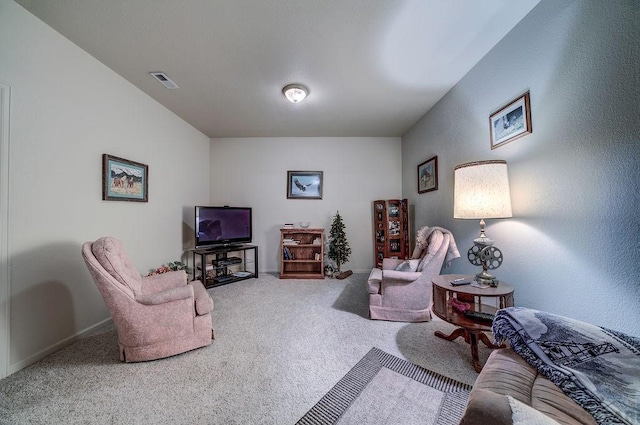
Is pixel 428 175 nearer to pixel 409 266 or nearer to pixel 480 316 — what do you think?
pixel 409 266

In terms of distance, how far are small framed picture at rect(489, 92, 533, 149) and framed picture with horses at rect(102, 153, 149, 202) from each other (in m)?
3.92

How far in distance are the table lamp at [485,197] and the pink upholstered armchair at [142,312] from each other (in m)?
2.37

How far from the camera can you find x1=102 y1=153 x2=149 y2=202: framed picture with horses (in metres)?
Result: 2.36

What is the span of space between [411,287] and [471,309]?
55 centimetres

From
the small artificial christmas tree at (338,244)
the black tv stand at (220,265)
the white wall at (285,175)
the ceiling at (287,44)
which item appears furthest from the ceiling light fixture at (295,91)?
the black tv stand at (220,265)

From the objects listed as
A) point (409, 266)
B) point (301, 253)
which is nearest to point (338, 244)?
point (301, 253)

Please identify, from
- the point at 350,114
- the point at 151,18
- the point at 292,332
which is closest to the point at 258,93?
the point at 151,18

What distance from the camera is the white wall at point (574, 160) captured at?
120cm

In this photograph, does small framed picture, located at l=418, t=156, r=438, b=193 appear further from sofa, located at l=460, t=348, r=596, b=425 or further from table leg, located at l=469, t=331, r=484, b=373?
sofa, located at l=460, t=348, r=596, b=425

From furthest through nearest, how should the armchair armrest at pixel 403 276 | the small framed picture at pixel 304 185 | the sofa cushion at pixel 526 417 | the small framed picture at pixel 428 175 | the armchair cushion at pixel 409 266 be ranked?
1. the small framed picture at pixel 304 185
2. the small framed picture at pixel 428 175
3. the armchair cushion at pixel 409 266
4. the armchair armrest at pixel 403 276
5. the sofa cushion at pixel 526 417

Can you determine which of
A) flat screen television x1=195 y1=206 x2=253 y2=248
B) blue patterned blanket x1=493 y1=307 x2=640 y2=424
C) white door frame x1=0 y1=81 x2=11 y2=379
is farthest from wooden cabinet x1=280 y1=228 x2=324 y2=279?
blue patterned blanket x1=493 y1=307 x2=640 y2=424

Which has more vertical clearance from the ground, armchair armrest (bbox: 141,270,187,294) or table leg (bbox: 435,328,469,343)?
armchair armrest (bbox: 141,270,187,294)

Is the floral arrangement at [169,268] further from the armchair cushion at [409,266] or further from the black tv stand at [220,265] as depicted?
the armchair cushion at [409,266]

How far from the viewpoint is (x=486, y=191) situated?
1.71 meters
